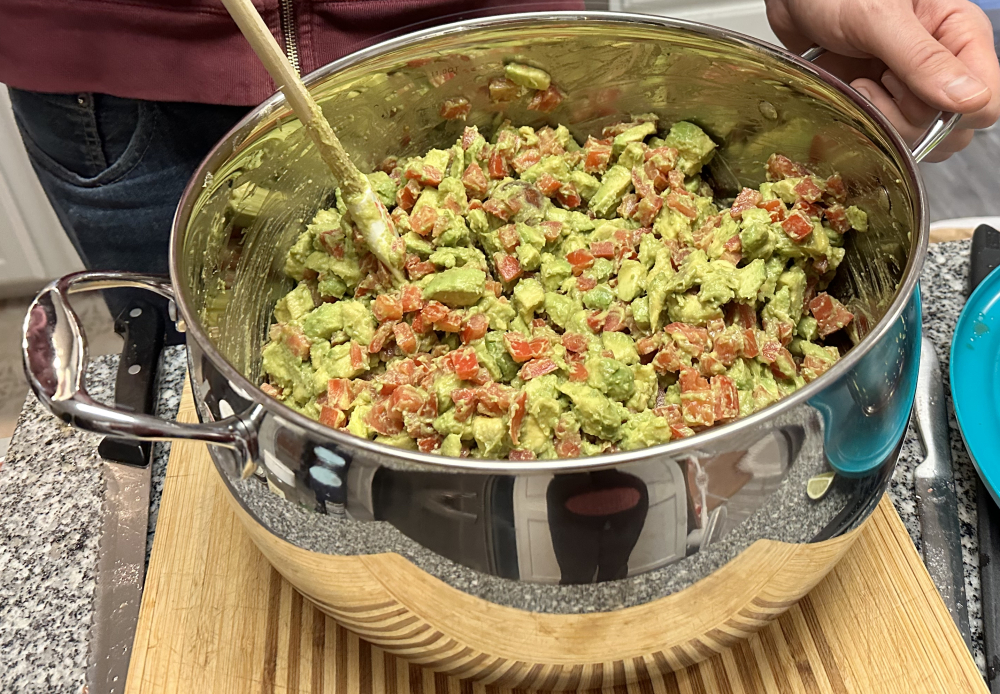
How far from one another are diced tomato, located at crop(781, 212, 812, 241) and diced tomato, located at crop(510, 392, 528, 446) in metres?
0.45

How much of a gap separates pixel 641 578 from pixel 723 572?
85 mm

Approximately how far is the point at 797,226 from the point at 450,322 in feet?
1.61

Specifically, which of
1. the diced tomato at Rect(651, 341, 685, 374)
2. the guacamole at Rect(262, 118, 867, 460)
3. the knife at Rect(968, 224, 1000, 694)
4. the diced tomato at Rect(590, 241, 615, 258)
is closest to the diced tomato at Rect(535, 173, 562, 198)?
the guacamole at Rect(262, 118, 867, 460)

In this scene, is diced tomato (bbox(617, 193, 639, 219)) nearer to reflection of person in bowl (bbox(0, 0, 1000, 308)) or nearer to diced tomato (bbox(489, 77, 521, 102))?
diced tomato (bbox(489, 77, 521, 102))

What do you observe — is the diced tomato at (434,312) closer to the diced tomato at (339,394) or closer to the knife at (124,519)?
the diced tomato at (339,394)

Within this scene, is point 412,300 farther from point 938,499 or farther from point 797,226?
point 938,499

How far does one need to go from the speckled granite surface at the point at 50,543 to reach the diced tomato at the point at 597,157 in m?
0.76

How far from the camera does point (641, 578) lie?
677 mm

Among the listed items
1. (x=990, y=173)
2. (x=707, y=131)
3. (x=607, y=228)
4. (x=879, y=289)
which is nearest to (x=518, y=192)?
(x=607, y=228)

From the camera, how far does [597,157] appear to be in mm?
1208

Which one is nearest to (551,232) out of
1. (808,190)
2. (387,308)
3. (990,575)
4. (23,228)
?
(387,308)

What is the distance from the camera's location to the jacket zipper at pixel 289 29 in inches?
49.0

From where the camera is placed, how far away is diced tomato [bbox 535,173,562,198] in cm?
117

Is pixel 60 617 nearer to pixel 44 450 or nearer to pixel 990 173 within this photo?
pixel 44 450
